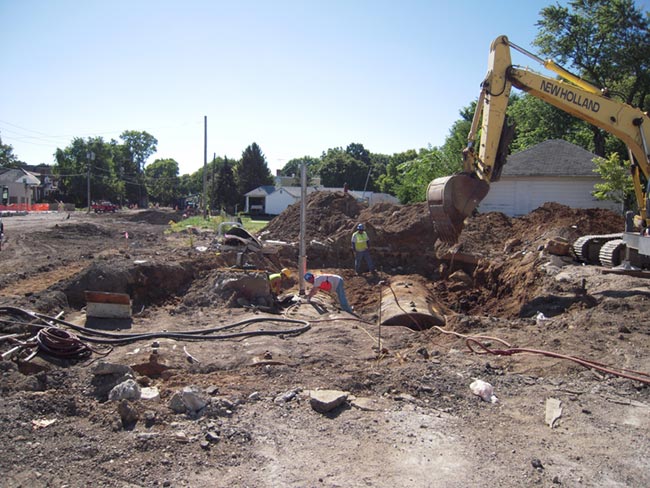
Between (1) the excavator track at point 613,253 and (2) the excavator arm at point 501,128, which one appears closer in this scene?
(2) the excavator arm at point 501,128

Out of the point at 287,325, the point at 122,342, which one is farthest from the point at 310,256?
the point at 122,342

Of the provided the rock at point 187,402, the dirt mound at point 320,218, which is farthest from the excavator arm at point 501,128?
the dirt mound at point 320,218

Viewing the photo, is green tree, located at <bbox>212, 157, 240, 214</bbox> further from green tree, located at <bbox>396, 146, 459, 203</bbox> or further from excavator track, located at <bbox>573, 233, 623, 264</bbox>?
excavator track, located at <bbox>573, 233, 623, 264</bbox>

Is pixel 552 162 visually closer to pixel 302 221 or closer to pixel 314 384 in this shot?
pixel 302 221

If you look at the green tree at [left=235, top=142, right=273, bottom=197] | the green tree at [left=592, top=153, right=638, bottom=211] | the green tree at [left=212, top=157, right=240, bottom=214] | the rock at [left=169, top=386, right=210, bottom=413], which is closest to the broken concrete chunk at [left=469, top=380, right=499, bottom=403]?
the rock at [left=169, top=386, right=210, bottom=413]

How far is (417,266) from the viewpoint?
777 inches

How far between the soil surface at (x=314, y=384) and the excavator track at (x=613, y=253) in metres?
0.55

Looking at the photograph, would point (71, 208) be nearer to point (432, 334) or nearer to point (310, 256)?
point (310, 256)

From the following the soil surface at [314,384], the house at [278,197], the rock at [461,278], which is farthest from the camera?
the house at [278,197]

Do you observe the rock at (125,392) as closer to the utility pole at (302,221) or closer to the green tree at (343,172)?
the utility pole at (302,221)

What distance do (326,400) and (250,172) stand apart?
66.2 metres

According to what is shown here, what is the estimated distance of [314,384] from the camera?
6500 millimetres

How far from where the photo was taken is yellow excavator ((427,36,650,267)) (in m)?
10.7

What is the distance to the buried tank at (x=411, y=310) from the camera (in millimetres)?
11055
